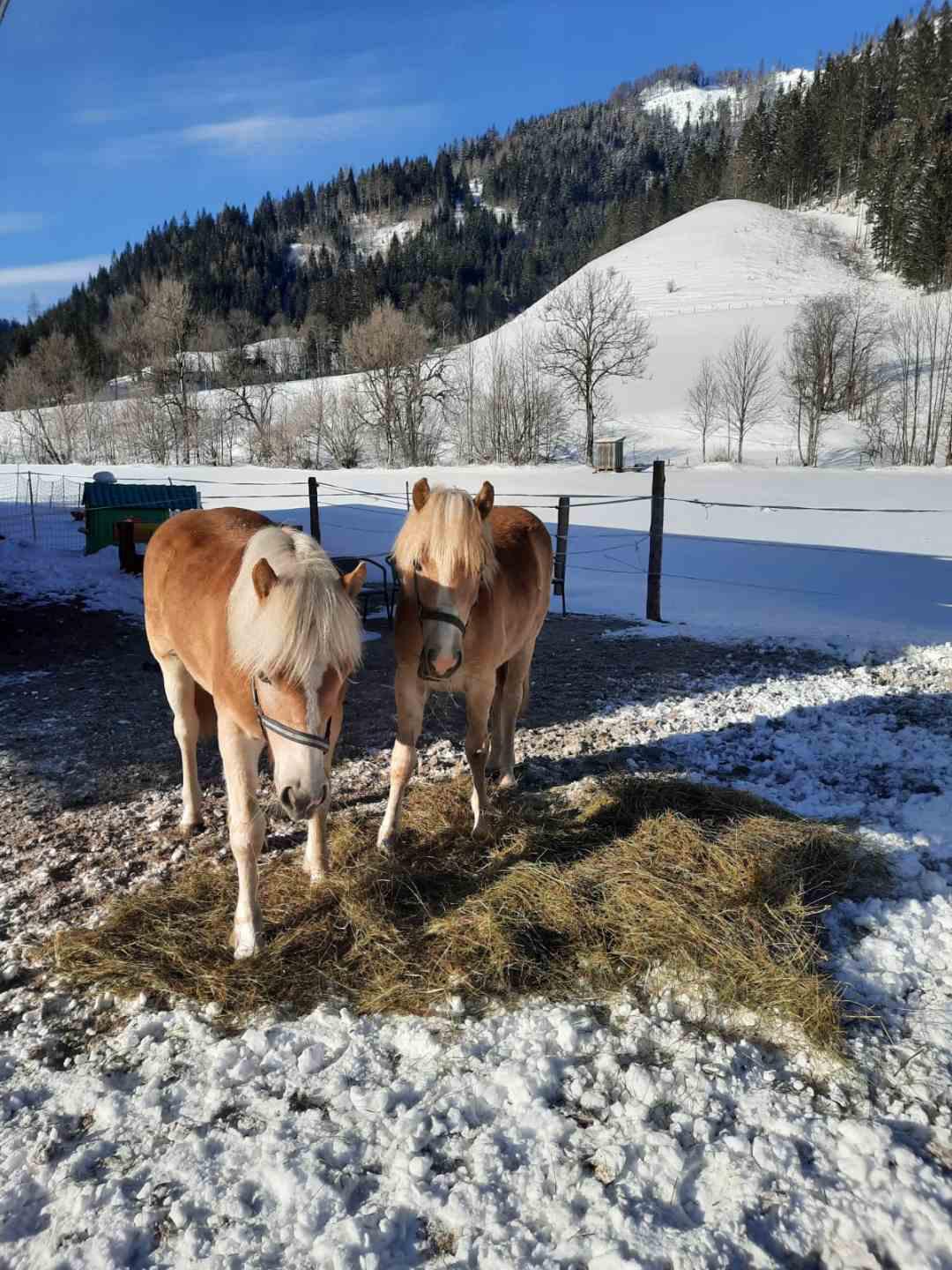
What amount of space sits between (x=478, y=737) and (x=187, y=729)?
153cm

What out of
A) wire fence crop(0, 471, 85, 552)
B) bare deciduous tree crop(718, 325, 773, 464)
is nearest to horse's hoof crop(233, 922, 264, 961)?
wire fence crop(0, 471, 85, 552)

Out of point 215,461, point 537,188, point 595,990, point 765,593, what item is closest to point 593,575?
point 765,593

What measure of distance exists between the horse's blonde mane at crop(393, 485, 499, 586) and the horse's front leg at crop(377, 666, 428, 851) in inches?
21.5

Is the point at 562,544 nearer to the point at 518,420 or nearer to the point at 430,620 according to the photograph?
the point at 430,620

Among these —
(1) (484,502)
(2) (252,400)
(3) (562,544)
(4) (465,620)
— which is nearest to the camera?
(4) (465,620)

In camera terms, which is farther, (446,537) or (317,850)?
(317,850)

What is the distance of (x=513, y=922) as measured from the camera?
2809mm

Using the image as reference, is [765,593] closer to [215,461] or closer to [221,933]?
[221,933]

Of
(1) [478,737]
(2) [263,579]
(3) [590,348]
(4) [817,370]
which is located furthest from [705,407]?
(2) [263,579]

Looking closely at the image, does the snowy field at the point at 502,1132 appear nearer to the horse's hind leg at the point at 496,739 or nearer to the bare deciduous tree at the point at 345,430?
the horse's hind leg at the point at 496,739

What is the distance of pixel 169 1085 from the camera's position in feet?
6.87

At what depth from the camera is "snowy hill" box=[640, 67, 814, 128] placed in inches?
5531

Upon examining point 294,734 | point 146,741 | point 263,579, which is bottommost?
point 146,741

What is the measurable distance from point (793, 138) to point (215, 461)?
232ft
